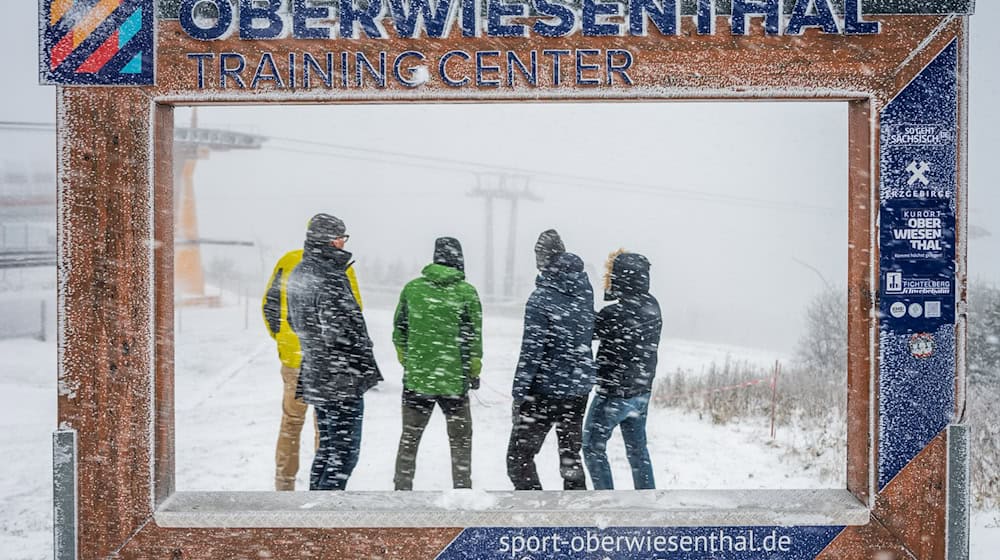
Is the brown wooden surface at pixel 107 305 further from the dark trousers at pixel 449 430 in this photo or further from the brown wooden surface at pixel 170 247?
the dark trousers at pixel 449 430

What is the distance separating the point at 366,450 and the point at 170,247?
4178mm

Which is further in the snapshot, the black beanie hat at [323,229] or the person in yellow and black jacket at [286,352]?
the person in yellow and black jacket at [286,352]

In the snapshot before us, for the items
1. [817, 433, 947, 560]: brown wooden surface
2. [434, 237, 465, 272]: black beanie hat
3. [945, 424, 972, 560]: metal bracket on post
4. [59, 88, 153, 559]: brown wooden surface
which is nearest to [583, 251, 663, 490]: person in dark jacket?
[434, 237, 465, 272]: black beanie hat

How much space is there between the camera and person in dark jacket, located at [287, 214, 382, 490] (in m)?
4.82

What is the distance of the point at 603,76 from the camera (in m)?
3.91

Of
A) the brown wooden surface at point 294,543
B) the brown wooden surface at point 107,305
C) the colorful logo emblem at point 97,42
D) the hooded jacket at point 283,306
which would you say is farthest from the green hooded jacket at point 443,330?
the colorful logo emblem at point 97,42

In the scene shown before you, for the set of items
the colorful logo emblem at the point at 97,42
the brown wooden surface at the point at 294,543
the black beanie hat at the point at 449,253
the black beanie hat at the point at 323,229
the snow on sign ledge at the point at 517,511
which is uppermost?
the colorful logo emblem at the point at 97,42

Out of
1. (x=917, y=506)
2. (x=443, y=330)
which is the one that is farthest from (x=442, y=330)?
(x=917, y=506)

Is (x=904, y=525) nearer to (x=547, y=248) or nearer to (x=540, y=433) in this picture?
(x=540, y=433)

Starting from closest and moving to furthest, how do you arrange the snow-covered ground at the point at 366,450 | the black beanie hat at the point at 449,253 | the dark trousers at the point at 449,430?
1. the black beanie hat at the point at 449,253
2. the dark trousers at the point at 449,430
3. the snow-covered ground at the point at 366,450

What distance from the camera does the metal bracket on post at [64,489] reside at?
395cm

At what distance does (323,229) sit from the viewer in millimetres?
4820

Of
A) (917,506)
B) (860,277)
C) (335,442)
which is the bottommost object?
(917,506)

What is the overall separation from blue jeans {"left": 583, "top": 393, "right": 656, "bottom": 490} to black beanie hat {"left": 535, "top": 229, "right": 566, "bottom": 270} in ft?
3.18
